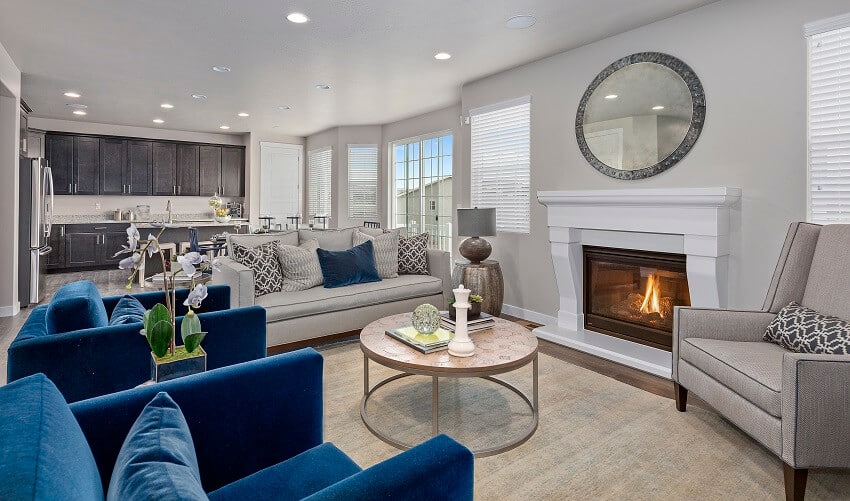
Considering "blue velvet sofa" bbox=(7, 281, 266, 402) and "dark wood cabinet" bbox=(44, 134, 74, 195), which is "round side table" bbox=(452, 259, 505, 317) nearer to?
"blue velvet sofa" bbox=(7, 281, 266, 402)

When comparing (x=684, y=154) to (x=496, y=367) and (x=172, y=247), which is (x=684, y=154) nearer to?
(x=496, y=367)

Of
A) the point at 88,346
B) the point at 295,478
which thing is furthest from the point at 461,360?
the point at 88,346

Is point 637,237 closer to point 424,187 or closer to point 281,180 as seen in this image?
point 424,187

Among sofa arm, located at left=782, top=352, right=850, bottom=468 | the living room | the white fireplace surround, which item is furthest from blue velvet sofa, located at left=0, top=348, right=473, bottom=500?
the white fireplace surround

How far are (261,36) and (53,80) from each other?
3258mm

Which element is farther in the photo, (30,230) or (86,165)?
(86,165)

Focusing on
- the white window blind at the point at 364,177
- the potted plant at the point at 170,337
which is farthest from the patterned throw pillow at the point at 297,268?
the white window blind at the point at 364,177

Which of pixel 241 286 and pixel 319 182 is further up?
pixel 319 182

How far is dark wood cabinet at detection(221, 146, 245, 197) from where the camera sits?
30.7 feet

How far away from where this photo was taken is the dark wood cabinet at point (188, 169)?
354 inches

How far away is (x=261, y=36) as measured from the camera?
13.3ft

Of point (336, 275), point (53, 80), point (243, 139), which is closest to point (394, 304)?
point (336, 275)

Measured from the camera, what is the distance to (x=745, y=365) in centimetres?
222

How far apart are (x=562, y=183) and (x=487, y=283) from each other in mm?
1220
